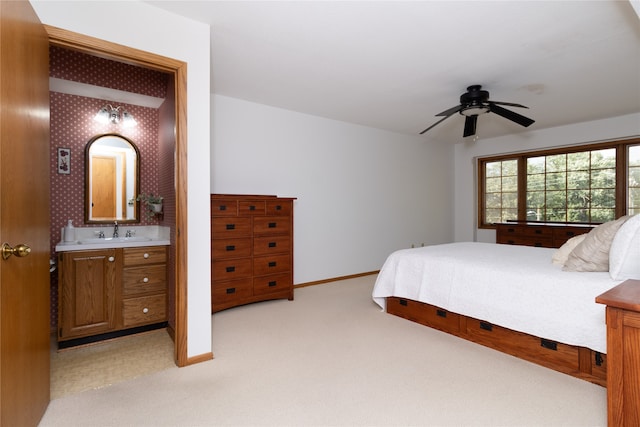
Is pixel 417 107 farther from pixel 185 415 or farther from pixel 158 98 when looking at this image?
pixel 185 415

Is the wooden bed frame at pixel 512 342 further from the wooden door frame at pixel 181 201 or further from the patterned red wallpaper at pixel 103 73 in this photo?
the patterned red wallpaper at pixel 103 73

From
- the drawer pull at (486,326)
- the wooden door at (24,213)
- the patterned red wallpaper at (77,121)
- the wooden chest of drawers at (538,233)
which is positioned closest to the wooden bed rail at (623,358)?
the drawer pull at (486,326)

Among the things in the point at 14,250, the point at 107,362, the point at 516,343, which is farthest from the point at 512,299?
the point at 107,362

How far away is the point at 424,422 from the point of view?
1.69 metres

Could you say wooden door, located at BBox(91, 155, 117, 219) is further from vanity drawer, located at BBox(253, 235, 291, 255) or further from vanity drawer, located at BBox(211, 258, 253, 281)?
vanity drawer, located at BBox(253, 235, 291, 255)

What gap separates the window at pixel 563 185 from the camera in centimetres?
483

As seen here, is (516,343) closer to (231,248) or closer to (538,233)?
(231,248)

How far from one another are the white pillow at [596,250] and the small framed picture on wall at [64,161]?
4263 millimetres

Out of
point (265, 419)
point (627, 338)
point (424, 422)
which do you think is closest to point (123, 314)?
point (265, 419)

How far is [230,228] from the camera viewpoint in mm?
3570

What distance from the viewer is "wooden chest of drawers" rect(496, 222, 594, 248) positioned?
193 inches

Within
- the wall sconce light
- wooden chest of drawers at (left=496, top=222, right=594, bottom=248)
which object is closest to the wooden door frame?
the wall sconce light

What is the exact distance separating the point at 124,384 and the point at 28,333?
773 mm

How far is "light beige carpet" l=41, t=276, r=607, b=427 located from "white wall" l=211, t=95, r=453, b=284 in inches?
79.4
